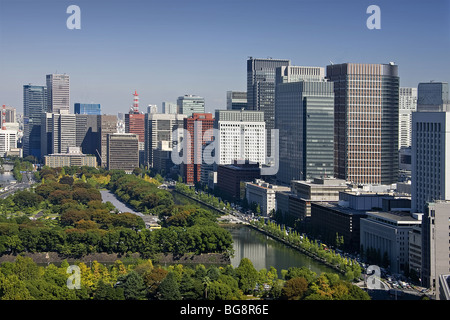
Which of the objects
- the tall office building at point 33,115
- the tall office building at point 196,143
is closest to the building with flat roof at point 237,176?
the tall office building at point 196,143

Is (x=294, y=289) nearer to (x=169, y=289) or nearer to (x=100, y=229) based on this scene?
(x=169, y=289)

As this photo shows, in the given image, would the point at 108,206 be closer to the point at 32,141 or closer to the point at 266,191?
the point at 266,191

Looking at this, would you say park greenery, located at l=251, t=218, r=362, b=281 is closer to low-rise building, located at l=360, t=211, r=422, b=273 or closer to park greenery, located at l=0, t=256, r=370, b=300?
low-rise building, located at l=360, t=211, r=422, b=273

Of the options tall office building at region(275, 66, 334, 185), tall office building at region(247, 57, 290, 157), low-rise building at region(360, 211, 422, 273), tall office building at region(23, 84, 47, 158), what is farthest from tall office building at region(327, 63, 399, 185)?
tall office building at region(23, 84, 47, 158)

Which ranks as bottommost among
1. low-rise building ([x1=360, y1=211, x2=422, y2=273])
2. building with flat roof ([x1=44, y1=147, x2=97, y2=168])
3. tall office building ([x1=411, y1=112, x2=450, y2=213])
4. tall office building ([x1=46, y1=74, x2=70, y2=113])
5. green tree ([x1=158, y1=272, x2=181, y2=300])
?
green tree ([x1=158, y1=272, x2=181, y2=300])
